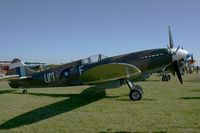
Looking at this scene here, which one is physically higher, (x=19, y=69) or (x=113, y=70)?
(x=19, y=69)

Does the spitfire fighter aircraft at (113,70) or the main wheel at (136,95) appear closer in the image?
the spitfire fighter aircraft at (113,70)

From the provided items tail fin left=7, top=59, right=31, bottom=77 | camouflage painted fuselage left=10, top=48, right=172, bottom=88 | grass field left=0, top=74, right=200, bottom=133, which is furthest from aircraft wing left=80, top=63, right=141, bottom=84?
tail fin left=7, top=59, right=31, bottom=77

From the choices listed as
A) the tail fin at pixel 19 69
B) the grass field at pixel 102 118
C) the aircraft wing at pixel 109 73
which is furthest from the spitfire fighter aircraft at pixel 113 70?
the grass field at pixel 102 118

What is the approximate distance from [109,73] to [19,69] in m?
6.43

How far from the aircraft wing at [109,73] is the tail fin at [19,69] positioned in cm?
477

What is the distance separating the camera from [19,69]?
1460 centimetres

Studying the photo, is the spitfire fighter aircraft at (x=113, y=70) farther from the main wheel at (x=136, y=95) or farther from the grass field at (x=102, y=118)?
the grass field at (x=102, y=118)

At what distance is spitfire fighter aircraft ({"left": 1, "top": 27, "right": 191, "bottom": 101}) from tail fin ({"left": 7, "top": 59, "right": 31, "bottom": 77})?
2.19ft

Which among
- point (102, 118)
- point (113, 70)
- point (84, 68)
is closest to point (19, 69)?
point (84, 68)

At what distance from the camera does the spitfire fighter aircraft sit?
34.3ft

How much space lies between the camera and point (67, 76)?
1232 centimetres

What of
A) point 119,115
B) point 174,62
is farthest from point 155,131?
point 174,62

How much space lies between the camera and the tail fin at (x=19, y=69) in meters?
14.3

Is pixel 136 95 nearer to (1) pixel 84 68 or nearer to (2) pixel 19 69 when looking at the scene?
(1) pixel 84 68
